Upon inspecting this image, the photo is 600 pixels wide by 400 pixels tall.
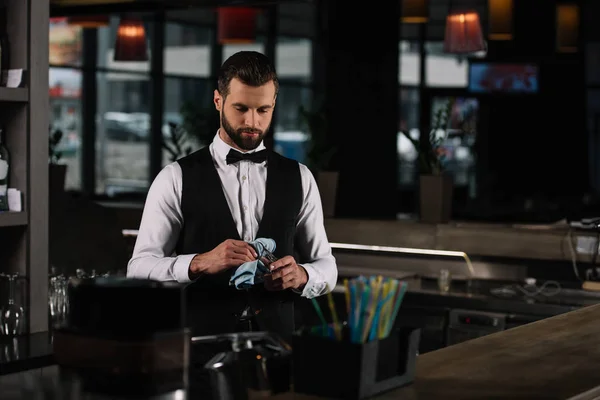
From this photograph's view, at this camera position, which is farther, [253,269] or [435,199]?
[435,199]

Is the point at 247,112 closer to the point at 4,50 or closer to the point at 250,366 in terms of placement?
the point at 250,366

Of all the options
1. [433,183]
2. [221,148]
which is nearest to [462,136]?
[433,183]

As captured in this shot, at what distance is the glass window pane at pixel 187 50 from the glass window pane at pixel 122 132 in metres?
0.59

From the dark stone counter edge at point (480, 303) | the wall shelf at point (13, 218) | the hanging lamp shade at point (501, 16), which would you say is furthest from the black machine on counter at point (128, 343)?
the hanging lamp shade at point (501, 16)

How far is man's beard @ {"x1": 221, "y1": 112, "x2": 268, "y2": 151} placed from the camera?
2922 millimetres

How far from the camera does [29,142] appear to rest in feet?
12.3

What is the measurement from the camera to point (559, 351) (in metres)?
2.63

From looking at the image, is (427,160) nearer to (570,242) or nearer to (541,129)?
(570,242)

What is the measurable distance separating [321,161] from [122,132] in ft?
24.5

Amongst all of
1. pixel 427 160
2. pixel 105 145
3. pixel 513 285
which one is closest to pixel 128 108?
pixel 105 145

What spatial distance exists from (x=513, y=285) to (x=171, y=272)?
10.4 feet

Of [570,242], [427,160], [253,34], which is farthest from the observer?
[253,34]

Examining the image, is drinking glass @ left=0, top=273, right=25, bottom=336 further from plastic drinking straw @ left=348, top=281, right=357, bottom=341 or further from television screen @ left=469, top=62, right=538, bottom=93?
television screen @ left=469, top=62, right=538, bottom=93

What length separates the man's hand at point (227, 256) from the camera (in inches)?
109
